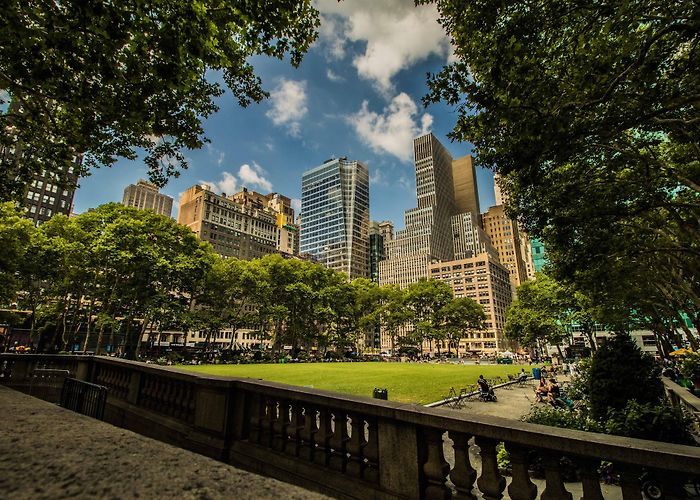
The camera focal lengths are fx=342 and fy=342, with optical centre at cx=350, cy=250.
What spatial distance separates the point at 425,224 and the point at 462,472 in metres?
163

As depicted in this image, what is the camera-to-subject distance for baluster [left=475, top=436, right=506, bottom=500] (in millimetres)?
3176

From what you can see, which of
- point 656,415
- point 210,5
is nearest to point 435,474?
point 656,415

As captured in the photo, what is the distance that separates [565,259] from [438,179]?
171733 millimetres

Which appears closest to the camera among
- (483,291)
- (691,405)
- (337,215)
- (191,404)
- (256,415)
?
(256,415)

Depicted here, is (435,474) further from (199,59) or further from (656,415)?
(199,59)

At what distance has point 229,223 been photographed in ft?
351

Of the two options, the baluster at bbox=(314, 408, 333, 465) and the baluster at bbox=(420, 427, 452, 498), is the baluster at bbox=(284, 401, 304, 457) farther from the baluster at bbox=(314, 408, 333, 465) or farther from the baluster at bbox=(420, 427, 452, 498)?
the baluster at bbox=(420, 427, 452, 498)

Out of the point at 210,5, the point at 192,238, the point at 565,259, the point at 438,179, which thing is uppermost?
the point at 438,179

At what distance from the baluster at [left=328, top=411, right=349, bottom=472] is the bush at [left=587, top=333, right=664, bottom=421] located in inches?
287

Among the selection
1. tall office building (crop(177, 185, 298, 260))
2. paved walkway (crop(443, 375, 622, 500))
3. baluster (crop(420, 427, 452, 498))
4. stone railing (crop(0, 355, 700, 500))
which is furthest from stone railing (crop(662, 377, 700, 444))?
tall office building (crop(177, 185, 298, 260))

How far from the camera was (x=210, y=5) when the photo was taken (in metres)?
6.46

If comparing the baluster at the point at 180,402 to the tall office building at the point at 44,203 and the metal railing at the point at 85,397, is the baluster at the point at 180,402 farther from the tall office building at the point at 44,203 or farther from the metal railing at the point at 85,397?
the tall office building at the point at 44,203

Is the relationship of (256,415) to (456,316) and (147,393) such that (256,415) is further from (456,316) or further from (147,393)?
(456,316)

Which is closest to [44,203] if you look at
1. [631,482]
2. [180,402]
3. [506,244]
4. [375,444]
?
[180,402]
